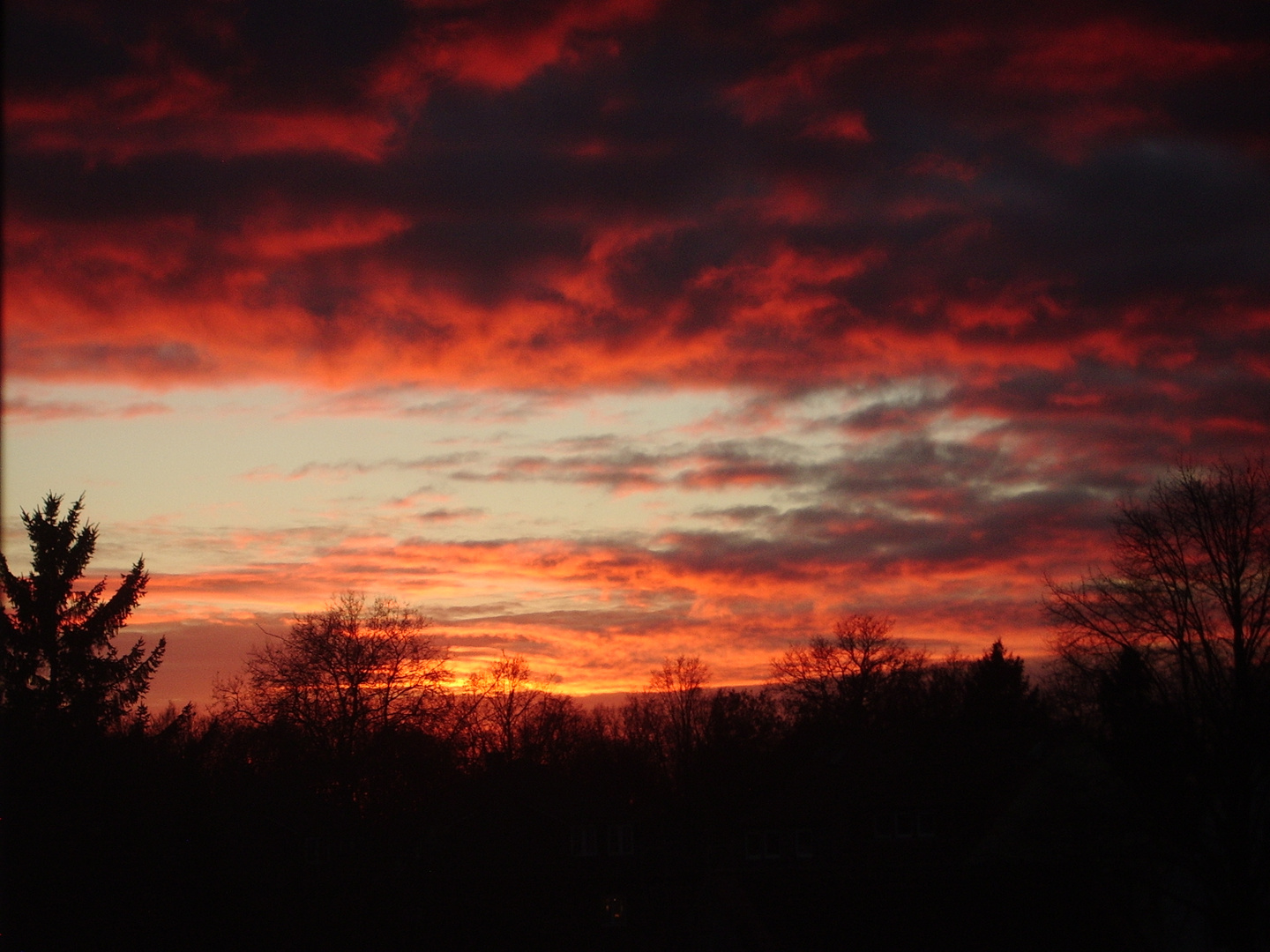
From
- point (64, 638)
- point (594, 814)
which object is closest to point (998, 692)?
point (594, 814)

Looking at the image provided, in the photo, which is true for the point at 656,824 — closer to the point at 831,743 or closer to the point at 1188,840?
the point at 831,743

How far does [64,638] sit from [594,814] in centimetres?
3308

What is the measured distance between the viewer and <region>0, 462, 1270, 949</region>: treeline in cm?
2961

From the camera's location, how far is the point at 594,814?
203 ft

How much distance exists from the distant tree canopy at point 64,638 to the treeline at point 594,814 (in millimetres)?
110

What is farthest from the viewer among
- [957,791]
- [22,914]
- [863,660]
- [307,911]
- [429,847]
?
[863,660]

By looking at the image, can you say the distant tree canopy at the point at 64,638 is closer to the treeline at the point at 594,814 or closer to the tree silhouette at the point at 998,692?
the treeline at the point at 594,814

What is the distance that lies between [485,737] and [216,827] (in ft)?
150

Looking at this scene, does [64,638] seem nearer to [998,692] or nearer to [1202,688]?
[1202,688]

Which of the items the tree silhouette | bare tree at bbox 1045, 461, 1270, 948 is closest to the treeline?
bare tree at bbox 1045, 461, 1270, 948

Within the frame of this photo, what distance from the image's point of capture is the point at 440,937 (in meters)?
44.5

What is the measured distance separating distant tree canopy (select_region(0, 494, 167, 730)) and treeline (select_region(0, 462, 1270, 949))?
0.11 meters

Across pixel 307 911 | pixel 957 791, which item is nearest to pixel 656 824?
pixel 957 791

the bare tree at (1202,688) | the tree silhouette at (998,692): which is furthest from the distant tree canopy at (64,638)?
the tree silhouette at (998,692)
